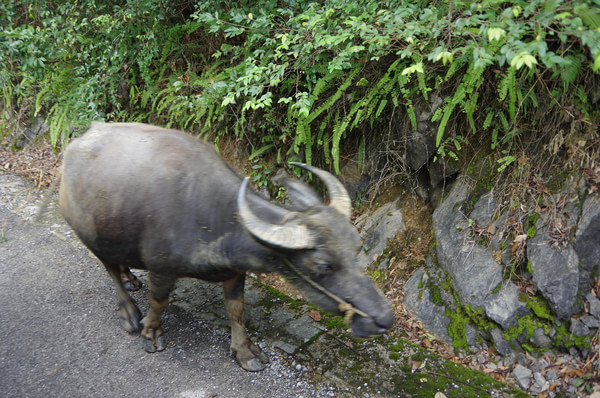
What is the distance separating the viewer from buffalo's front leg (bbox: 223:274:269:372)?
4.13 metres

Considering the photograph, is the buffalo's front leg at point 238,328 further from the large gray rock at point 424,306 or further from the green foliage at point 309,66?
the green foliage at point 309,66

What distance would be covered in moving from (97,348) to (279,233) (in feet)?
8.12

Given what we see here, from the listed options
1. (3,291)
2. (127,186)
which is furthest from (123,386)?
(3,291)

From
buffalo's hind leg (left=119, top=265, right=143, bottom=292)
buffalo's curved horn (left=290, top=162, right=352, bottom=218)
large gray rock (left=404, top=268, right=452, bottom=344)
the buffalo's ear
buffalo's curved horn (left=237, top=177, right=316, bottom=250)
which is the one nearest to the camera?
buffalo's curved horn (left=237, top=177, right=316, bottom=250)

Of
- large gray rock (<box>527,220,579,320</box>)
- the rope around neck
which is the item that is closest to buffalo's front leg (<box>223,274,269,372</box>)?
the rope around neck

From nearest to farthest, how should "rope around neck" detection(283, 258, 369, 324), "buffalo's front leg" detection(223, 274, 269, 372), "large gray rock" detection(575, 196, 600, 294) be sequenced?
"rope around neck" detection(283, 258, 369, 324) → "large gray rock" detection(575, 196, 600, 294) → "buffalo's front leg" detection(223, 274, 269, 372)

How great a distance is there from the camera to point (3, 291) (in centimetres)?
507

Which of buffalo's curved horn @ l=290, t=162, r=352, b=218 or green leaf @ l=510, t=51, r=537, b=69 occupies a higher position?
green leaf @ l=510, t=51, r=537, b=69

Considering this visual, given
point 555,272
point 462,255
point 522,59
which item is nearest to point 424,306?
point 462,255

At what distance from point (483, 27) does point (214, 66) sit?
4348mm

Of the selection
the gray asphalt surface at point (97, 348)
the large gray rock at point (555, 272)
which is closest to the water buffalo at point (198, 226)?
the gray asphalt surface at point (97, 348)

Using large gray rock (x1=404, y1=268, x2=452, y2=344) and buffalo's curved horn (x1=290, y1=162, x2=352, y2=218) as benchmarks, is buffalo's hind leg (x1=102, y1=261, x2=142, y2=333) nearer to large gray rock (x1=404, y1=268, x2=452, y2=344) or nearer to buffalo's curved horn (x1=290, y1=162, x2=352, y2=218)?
buffalo's curved horn (x1=290, y1=162, x2=352, y2=218)

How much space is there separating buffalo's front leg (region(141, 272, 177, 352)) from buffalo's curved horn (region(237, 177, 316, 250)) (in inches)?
49.2

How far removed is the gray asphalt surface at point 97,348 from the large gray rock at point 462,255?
1693 mm
